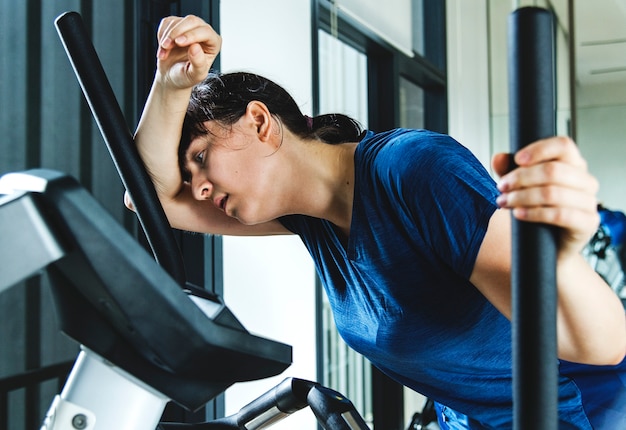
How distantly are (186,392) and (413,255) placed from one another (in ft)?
1.51

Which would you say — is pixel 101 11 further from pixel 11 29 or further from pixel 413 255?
pixel 413 255

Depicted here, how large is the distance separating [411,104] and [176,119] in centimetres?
280

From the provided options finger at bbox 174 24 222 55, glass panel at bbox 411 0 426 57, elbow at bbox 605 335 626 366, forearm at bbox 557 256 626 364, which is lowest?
elbow at bbox 605 335 626 366

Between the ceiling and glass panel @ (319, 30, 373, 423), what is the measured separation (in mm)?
1839

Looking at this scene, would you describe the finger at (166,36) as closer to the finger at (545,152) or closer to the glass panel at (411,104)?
the finger at (545,152)

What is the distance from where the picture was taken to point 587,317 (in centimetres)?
58

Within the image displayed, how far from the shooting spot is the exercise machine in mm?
439

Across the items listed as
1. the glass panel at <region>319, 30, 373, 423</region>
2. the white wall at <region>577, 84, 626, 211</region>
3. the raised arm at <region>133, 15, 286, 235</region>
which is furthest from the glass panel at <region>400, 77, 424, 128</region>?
the raised arm at <region>133, 15, 286, 235</region>

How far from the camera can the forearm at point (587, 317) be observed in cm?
54

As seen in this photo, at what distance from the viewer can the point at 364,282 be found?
40.0 inches

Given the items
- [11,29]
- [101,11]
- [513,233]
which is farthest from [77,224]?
[101,11]

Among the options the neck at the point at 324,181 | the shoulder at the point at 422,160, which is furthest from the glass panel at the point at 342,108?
the shoulder at the point at 422,160

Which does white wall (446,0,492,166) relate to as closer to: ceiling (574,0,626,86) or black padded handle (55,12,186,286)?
ceiling (574,0,626,86)

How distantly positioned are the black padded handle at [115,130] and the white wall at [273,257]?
1.00 meters
